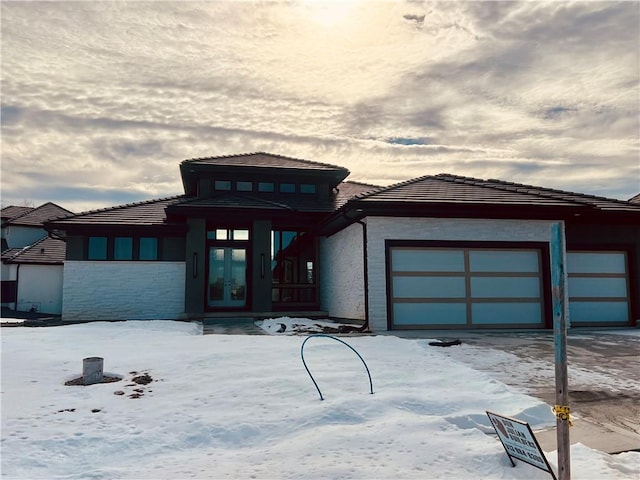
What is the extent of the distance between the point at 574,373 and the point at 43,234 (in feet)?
106

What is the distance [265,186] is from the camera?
63.0 feet

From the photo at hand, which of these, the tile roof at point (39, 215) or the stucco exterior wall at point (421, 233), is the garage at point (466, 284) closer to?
the stucco exterior wall at point (421, 233)

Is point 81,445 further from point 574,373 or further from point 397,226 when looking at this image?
point 397,226

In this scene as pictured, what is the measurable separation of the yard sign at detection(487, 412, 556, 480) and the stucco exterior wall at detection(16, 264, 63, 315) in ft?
76.3

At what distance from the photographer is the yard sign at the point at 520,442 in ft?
10.9

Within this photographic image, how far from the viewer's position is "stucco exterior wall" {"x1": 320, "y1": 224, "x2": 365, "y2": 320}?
12891mm

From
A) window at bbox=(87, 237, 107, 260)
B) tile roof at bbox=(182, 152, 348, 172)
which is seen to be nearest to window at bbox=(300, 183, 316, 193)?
tile roof at bbox=(182, 152, 348, 172)

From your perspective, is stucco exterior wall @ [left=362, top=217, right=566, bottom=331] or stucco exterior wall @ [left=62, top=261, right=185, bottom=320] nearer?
stucco exterior wall @ [left=362, top=217, right=566, bottom=331]

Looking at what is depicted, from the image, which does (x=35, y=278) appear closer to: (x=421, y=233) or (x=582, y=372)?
(x=421, y=233)

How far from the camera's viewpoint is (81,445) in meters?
4.23

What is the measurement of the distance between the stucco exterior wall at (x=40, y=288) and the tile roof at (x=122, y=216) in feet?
22.7

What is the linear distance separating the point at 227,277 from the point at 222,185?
175 inches

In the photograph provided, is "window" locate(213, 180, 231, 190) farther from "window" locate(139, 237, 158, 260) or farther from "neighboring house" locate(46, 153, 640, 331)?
"window" locate(139, 237, 158, 260)

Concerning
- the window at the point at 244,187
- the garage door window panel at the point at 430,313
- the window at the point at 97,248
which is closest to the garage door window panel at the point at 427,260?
the garage door window panel at the point at 430,313
